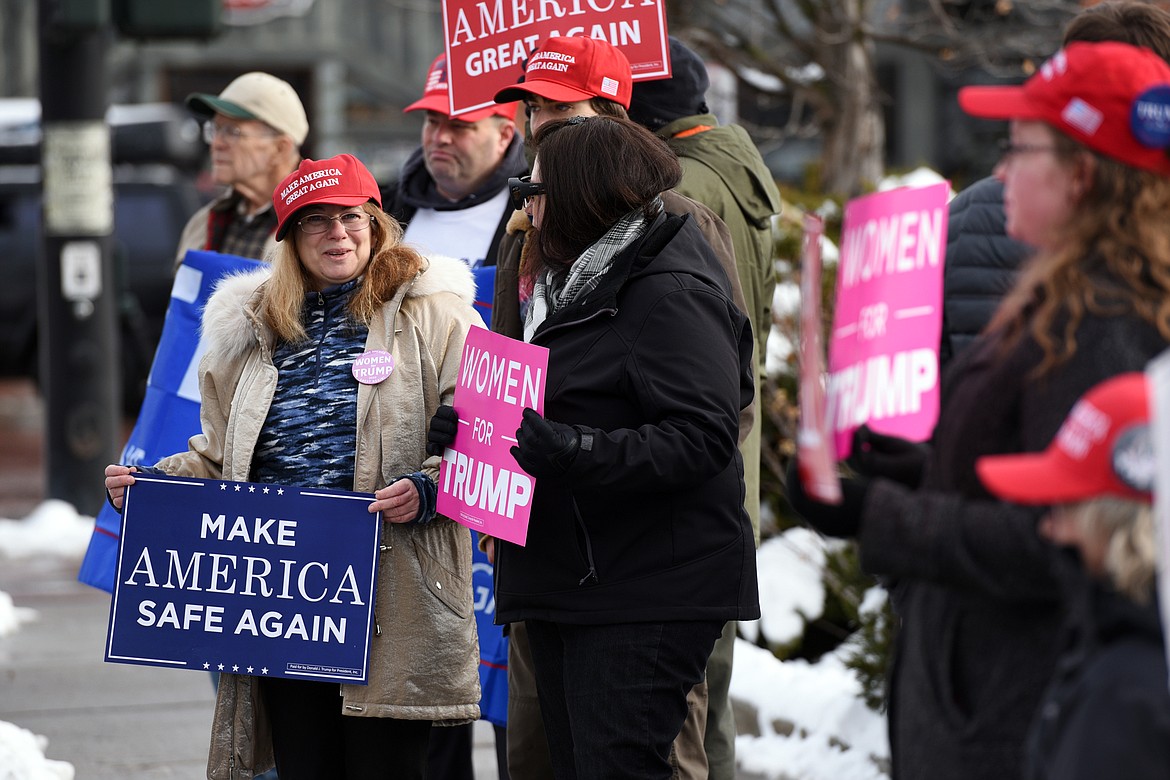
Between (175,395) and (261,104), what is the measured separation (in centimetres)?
119

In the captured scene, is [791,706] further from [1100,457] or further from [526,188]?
[1100,457]

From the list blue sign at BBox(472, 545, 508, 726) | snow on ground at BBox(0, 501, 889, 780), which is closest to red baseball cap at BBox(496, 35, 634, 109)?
blue sign at BBox(472, 545, 508, 726)

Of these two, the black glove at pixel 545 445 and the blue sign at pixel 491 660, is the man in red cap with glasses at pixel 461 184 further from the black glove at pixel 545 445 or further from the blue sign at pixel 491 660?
the black glove at pixel 545 445

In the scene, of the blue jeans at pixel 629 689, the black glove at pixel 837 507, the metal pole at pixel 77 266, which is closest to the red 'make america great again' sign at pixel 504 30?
the blue jeans at pixel 629 689

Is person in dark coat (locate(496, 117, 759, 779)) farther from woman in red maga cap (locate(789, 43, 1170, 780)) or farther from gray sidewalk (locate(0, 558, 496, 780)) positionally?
gray sidewalk (locate(0, 558, 496, 780))

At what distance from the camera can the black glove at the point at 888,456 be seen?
260cm

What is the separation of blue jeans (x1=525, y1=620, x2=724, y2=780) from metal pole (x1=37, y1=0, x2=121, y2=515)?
6.49m

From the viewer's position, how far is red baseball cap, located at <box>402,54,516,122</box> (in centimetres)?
483

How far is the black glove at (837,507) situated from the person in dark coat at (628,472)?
2.27ft

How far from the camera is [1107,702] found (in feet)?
6.59

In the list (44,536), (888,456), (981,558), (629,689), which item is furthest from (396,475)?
(44,536)

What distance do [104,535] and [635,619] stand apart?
7.10 feet

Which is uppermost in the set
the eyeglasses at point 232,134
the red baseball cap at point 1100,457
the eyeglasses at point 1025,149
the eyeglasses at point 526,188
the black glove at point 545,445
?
the eyeglasses at point 232,134

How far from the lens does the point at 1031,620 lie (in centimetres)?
233
